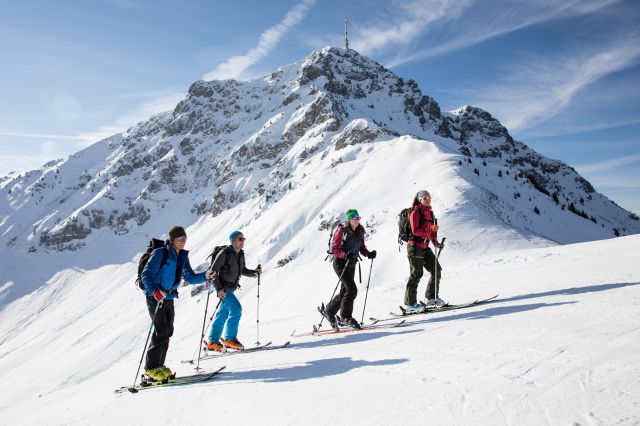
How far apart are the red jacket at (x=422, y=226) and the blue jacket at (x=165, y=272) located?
15.0ft

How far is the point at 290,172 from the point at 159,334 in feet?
220

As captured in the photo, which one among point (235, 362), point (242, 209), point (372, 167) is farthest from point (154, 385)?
point (242, 209)

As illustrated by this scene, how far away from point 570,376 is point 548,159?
15778 centimetres

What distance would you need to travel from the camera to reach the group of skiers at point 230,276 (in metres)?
5.98

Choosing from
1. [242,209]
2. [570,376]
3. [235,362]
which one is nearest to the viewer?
[570,376]

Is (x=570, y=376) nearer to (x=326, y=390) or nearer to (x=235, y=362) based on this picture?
(x=326, y=390)

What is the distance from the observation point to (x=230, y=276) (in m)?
7.18

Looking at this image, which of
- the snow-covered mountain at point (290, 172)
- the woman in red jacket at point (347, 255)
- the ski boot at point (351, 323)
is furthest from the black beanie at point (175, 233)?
the snow-covered mountain at point (290, 172)

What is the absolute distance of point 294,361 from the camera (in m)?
6.03

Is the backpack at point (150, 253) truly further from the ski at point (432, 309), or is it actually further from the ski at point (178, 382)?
the ski at point (432, 309)

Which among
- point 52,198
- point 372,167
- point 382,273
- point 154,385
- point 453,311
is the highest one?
point 52,198

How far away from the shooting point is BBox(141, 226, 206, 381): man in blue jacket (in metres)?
5.86

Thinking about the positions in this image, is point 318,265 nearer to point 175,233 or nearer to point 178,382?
point 175,233

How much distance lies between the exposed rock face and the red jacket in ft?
185
